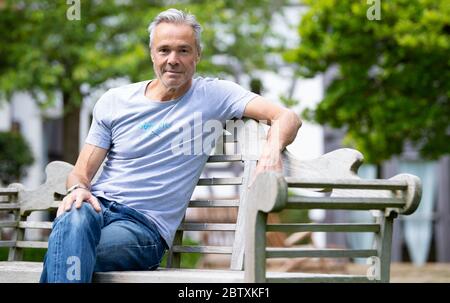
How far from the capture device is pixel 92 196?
4.09 m

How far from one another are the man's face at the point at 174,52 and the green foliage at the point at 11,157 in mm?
17010

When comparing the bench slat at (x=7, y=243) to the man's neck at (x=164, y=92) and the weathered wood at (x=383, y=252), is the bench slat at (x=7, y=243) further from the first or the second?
the weathered wood at (x=383, y=252)

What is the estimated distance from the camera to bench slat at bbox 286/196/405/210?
3441mm

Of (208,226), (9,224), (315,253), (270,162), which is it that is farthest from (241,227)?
(9,224)

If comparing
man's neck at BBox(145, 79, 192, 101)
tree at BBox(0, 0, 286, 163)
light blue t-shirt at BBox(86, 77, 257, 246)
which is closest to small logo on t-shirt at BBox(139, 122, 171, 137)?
light blue t-shirt at BBox(86, 77, 257, 246)

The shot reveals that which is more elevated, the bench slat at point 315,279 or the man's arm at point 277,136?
the man's arm at point 277,136

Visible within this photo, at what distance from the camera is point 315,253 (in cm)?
365

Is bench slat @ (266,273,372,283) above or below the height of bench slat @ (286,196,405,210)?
below

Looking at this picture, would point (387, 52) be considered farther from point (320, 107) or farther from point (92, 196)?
point (92, 196)

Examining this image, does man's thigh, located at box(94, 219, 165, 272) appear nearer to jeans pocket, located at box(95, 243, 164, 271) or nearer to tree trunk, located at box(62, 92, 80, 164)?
jeans pocket, located at box(95, 243, 164, 271)

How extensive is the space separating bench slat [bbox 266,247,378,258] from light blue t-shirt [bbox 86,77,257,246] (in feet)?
2.37

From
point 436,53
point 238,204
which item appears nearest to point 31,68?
point 436,53

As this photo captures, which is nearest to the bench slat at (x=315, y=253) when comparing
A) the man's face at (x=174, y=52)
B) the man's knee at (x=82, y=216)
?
the man's knee at (x=82, y=216)

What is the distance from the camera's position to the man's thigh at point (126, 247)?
13.2 feet
